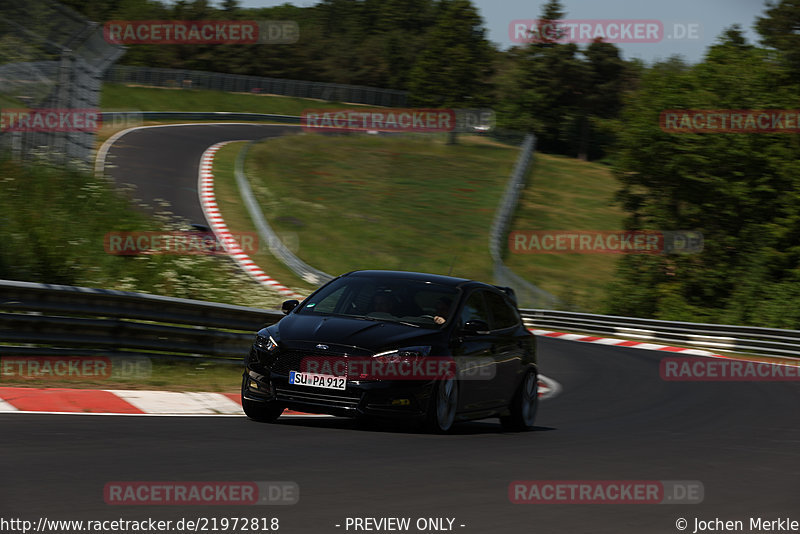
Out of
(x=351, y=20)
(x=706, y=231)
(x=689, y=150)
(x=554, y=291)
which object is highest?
(x=351, y=20)

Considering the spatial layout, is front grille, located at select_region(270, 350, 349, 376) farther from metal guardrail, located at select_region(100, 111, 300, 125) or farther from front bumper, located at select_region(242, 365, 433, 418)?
metal guardrail, located at select_region(100, 111, 300, 125)

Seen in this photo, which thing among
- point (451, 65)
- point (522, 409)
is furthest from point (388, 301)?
point (451, 65)

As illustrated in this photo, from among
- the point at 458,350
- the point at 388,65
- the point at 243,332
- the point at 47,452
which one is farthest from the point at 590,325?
the point at 388,65

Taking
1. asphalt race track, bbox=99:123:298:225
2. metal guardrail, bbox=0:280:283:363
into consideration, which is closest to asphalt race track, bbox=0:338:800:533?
metal guardrail, bbox=0:280:283:363

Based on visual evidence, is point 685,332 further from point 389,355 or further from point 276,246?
point 389,355

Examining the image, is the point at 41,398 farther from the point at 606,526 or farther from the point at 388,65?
the point at 388,65

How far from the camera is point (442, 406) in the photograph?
30.1 ft

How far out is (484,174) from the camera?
5531cm

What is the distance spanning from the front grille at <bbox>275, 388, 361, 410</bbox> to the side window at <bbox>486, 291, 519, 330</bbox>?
6.93 ft

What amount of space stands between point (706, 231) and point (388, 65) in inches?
2741

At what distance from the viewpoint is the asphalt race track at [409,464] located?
5469 millimetres

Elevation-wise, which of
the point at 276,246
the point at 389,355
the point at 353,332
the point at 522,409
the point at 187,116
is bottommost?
the point at 276,246

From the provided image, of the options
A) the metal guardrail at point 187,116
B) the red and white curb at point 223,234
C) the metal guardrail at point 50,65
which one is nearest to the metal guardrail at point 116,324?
the metal guardrail at point 50,65

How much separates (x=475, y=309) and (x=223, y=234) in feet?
82.8
